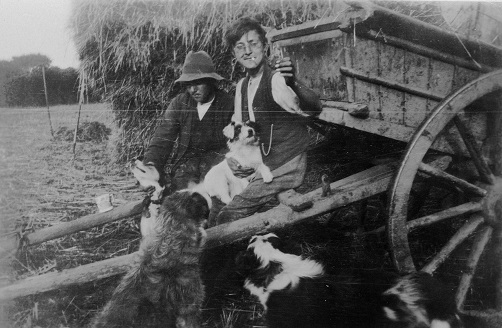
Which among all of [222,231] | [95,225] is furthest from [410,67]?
[95,225]

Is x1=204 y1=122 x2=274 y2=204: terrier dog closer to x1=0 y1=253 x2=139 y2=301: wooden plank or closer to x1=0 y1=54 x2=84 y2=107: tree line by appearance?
x1=0 y1=253 x2=139 y2=301: wooden plank

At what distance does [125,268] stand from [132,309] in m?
0.29

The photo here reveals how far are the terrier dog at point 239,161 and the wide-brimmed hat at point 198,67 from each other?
393 mm

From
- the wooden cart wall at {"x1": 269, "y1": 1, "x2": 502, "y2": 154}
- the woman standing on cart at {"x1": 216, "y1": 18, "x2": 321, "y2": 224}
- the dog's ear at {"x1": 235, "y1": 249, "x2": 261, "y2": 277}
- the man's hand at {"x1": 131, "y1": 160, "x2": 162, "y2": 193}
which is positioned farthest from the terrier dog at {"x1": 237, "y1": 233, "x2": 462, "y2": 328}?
the wooden cart wall at {"x1": 269, "y1": 1, "x2": 502, "y2": 154}

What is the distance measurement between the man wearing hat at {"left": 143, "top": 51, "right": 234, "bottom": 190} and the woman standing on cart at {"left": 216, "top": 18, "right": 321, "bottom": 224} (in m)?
0.16

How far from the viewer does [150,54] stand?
2.76 metres

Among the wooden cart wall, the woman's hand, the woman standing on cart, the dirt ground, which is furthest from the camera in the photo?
the dirt ground

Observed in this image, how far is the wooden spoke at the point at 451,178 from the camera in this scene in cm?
243

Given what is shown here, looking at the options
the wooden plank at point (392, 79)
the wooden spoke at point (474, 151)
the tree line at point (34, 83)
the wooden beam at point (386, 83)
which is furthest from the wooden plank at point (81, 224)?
the wooden spoke at point (474, 151)

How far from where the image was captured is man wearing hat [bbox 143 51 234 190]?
2.69 meters

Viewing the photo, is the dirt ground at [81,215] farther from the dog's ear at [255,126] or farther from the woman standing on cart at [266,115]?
the dog's ear at [255,126]

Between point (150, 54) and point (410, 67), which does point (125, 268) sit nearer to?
point (150, 54)

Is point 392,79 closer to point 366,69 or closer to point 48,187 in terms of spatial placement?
point 366,69

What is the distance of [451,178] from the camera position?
2.48m
